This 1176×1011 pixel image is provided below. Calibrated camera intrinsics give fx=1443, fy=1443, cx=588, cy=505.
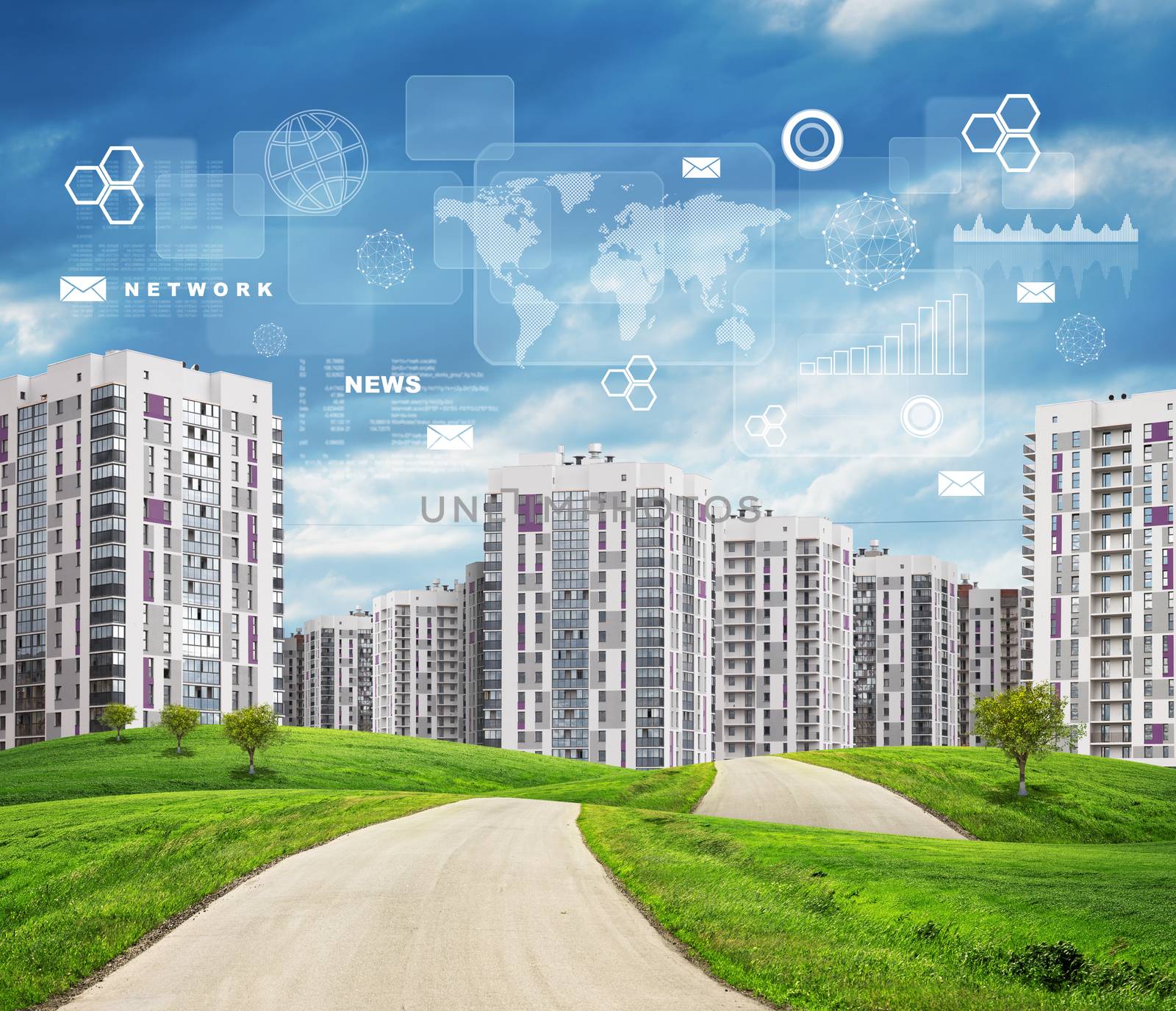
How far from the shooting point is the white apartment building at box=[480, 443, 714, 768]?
613ft

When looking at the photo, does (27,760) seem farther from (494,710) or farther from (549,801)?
(494,710)

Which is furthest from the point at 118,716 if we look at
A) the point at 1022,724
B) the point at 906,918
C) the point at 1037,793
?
the point at 906,918

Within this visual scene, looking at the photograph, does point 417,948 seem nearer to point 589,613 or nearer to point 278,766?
point 278,766

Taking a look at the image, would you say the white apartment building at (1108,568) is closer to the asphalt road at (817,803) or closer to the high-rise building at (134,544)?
the asphalt road at (817,803)

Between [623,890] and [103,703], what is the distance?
388 feet

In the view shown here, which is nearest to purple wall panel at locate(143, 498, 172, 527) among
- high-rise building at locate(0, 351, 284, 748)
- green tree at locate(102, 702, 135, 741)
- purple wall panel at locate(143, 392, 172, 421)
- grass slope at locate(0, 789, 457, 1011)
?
high-rise building at locate(0, 351, 284, 748)

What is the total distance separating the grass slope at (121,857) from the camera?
27.6 metres

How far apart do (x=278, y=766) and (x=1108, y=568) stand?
107 meters

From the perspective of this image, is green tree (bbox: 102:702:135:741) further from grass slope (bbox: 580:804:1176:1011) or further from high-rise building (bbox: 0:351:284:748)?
grass slope (bbox: 580:804:1176:1011)

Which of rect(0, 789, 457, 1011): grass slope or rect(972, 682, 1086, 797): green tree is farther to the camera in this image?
rect(972, 682, 1086, 797): green tree

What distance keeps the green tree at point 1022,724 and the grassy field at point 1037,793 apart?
7.46 ft

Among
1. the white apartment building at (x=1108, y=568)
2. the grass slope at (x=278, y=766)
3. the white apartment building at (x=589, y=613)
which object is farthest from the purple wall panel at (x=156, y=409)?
the white apartment building at (x=1108, y=568)

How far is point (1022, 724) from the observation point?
82.2m

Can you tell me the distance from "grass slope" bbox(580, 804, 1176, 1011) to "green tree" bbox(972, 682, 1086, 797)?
32.2 m
